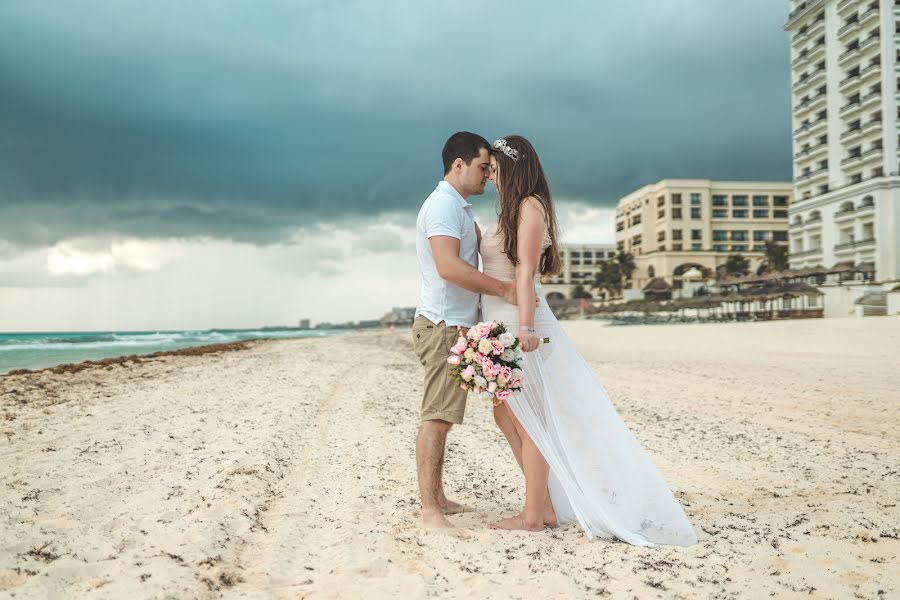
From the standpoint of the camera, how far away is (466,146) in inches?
Answer: 149

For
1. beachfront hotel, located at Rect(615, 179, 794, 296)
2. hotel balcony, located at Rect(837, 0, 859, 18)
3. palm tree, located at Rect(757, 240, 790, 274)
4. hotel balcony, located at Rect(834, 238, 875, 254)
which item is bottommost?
hotel balcony, located at Rect(834, 238, 875, 254)

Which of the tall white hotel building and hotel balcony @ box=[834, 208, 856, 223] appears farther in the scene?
hotel balcony @ box=[834, 208, 856, 223]

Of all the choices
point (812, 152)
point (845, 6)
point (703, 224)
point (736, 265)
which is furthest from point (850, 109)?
point (703, 224)

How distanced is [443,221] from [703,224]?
88.0m

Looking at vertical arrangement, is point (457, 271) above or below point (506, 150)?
below

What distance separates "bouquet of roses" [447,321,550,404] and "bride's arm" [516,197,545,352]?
0.39ft

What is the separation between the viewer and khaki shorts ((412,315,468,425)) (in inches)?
144

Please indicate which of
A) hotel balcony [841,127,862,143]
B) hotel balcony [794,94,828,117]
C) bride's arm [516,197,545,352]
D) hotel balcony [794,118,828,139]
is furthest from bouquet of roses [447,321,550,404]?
hotel balcony [794,94,828,117]

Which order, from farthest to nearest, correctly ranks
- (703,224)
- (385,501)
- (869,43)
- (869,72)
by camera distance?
(703,224)
(869,72)
(869,43)
(385,501)

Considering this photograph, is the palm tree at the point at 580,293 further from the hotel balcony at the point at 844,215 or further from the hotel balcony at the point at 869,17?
the hotel balcony at the point at 869,17

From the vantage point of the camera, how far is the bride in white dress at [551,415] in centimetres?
348

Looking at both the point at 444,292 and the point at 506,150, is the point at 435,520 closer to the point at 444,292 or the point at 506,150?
the point at 444,292

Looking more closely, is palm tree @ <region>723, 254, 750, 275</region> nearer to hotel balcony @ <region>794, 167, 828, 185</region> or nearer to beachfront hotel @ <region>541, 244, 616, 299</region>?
hotel balcony @ <region>794, 167, 828, 185</region>

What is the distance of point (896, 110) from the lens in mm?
48562
